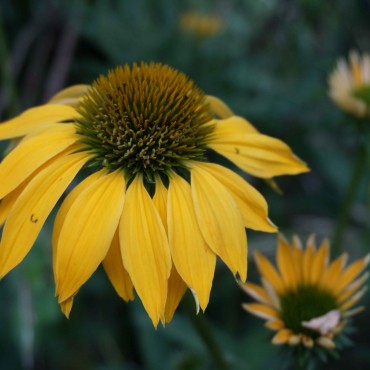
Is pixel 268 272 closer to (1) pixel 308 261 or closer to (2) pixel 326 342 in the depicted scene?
(1) pixel 308 261

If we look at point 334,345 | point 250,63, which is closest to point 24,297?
point 334,345

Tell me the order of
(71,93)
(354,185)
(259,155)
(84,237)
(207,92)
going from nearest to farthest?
(84,237) < (259,155) < (71,93) < (354,185) < (207,92)

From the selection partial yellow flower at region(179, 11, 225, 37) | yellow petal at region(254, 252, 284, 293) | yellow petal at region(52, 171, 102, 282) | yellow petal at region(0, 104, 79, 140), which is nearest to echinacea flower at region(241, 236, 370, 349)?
yellow petal at region(254, 252, 284, 293)

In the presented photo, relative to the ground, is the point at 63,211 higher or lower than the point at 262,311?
higher

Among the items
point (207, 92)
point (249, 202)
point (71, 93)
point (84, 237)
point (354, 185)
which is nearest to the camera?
point (84, 237)

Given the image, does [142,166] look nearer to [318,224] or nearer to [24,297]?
[24,297]

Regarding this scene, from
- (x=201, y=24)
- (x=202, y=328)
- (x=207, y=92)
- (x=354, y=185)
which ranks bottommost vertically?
(x=202, y=328)

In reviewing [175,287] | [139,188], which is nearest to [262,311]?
[175,287]

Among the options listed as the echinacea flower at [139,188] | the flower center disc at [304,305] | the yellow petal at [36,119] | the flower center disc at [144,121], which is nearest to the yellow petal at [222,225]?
the echinacea flower at [139,188]
